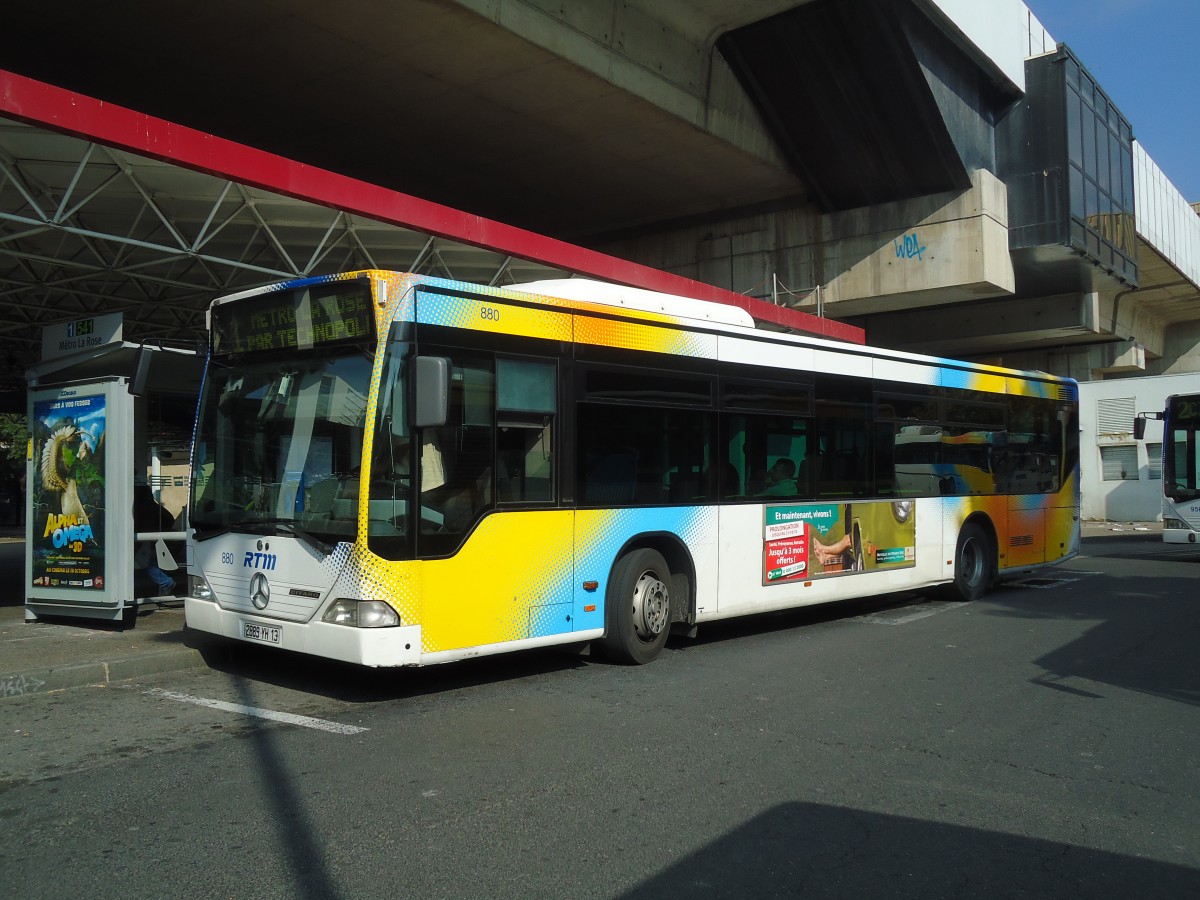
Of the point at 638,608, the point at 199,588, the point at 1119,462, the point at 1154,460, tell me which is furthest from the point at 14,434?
the point at 1154,460

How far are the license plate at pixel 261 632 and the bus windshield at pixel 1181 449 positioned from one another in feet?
60.6

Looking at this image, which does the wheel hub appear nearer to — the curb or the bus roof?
the bus roof

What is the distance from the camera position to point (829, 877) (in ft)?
13.6

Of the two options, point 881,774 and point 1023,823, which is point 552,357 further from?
point 1023,823

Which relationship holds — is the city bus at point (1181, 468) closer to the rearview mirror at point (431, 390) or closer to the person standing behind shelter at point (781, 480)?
the person standing behind shelter at point (781, 480)

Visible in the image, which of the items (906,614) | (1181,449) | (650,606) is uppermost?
(1181,449)

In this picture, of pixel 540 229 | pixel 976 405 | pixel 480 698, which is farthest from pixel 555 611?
pixel 540 229

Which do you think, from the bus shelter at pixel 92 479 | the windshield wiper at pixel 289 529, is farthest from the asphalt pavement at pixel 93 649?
the windshield wiper at pixel 289 529

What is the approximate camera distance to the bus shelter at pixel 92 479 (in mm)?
9945

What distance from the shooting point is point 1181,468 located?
20031 millimetres

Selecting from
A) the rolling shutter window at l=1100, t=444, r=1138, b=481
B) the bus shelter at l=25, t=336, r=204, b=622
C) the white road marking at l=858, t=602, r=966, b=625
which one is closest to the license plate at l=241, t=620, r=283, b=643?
the bus shelter at l=25, t=336, r=204, b=622

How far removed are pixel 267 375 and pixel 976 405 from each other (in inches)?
370

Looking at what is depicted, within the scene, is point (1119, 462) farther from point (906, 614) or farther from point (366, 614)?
point (366, 614)

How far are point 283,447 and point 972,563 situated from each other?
9.70m
